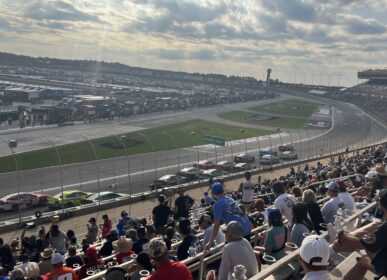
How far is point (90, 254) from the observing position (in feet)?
21.0

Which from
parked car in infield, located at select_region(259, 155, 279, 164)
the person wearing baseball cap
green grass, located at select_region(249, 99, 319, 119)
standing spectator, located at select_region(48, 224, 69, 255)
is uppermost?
the person wearing baseball cap

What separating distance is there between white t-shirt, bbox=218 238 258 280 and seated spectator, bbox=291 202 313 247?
4.46ft

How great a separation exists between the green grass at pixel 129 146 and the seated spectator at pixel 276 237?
22.5 m

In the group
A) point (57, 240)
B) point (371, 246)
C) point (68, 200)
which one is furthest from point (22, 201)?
point (371, 246)

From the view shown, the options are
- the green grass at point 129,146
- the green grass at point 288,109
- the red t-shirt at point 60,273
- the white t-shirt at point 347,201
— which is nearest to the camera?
the red t-shirt at point 60,273

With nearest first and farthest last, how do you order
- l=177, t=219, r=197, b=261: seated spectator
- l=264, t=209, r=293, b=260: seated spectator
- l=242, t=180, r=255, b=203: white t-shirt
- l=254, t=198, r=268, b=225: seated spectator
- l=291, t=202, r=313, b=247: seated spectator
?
l=264, t=209, r=293, b=260: seated spectator
l=291, t=202, r=313, b=247: seated spectator
l=177, t=219, r=197, b=261: seated spectator
l=254, t=198, r=268, b=225: seated spectator
l=242, t=180, r=255, b=203: white t-shirt

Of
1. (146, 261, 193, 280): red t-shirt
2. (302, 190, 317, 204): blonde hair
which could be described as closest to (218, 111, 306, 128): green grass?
(302, 190, 317, 204): blonde hair

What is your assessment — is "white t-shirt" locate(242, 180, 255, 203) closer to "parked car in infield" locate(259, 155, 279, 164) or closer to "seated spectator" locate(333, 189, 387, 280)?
"seated spectator" locate(333, 189, 387, 280)

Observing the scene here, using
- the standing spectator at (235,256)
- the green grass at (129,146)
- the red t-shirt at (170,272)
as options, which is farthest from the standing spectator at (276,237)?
the green grass at (129,146)

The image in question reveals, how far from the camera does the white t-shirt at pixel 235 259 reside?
490 centimetres

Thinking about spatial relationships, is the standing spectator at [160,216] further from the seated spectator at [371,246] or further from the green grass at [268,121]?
the green grass at [268,121]

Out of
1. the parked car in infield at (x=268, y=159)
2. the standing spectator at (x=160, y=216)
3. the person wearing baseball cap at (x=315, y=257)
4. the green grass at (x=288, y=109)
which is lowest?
the parked car in infield at (x=268, y=159)

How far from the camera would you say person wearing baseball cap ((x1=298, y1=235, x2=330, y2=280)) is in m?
3.61

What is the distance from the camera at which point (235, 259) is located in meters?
4.90
